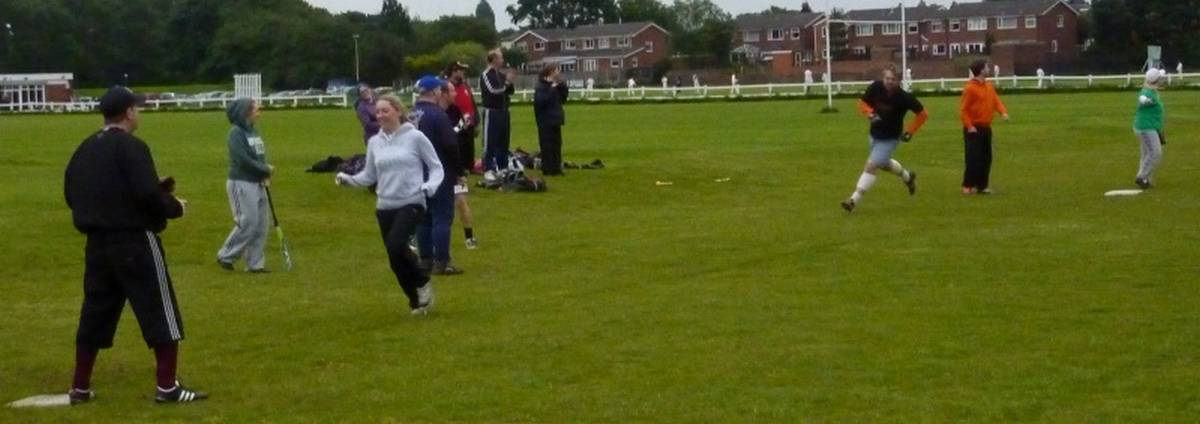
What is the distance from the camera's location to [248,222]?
17.9 m

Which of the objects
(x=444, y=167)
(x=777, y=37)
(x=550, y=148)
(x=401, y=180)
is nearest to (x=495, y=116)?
(x=550, y=148)

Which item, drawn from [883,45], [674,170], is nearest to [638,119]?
[674,170]

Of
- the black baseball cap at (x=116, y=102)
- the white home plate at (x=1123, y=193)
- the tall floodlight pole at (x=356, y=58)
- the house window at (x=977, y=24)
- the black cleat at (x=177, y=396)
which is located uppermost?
the house window at (x=977, y=24)

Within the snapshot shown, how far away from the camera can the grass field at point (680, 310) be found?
10.6m

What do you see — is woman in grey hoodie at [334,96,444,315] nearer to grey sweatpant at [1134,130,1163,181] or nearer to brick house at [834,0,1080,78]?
grey sweatpant at [1134,130,1163,181]

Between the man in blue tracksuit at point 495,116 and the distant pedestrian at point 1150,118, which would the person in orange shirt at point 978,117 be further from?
the man in blue tracksuit at point 495,116

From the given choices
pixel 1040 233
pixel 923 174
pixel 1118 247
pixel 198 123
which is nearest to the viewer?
pixel 1118 247

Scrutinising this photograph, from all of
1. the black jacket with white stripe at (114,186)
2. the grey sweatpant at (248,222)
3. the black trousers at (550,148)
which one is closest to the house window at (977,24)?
the black trousers at (550,148)

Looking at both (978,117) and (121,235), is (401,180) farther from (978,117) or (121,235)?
(978,117)

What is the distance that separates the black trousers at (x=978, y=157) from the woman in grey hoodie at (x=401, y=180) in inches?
496

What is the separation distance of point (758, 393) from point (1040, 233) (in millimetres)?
9954

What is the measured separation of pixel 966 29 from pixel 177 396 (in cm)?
13422

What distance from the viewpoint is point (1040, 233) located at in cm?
1977

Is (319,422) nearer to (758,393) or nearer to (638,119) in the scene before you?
(758,393)
